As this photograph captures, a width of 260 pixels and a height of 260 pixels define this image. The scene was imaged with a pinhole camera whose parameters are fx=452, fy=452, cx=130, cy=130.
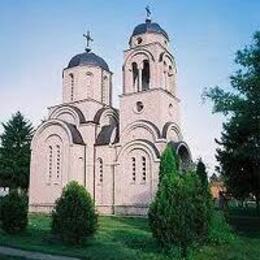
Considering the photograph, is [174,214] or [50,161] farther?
[50,161]

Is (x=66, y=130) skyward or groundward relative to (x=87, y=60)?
groundward

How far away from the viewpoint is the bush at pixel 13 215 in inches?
717

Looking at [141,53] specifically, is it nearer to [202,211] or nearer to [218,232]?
[218,232]

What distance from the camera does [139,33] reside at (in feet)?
110

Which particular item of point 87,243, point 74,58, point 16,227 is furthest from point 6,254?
point 74,58

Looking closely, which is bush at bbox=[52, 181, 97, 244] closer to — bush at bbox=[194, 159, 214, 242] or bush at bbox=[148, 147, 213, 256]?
bush at bbox=[148, 147, 213, 256]

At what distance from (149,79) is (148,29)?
12.7 feet

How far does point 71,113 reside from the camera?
113 ft

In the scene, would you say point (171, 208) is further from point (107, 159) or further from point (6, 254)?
point (107, 159)

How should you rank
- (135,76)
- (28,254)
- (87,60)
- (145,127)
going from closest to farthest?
(28,254) < (145,127) < (135,76) < (87,60)

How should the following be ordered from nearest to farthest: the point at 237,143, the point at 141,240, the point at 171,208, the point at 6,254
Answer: the point at 6,254
the point at 171,208
the point at 141,240
the point at 237,143

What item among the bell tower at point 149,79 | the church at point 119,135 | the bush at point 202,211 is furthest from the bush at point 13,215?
the bell tower at point 149,79

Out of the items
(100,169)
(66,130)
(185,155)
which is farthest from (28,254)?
(185,155)

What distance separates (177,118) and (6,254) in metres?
21.9
